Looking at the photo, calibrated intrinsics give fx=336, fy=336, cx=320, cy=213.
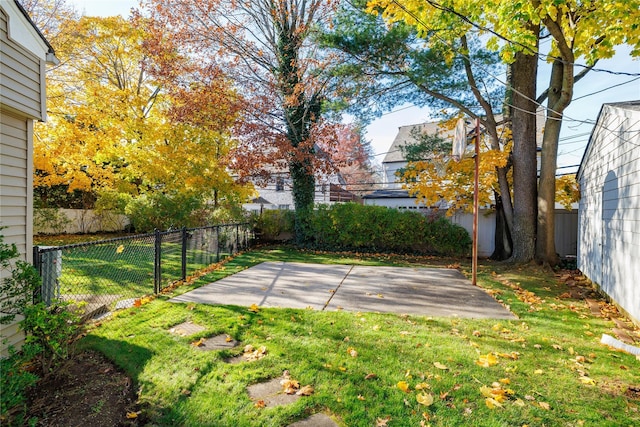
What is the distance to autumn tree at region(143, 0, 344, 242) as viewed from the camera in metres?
11.0

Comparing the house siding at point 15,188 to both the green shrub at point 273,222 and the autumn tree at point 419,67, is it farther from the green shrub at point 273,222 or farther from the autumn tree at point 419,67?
the green shrub at point 273,222

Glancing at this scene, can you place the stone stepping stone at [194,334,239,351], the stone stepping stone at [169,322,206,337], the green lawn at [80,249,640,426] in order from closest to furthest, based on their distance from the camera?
the green lawn at [80,249,640,426] → the stone stepping stone at [194,334,239,351] → the stone stepping stone at [169,322,206,337]

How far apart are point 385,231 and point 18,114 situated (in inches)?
369

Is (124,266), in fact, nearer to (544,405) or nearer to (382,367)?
(382,367)

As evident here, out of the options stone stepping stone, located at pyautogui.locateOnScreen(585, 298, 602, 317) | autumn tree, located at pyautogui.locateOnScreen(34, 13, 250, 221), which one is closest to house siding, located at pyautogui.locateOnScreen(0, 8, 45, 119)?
stone stepping stone, located at pyautogui.locateOnScreen(585, 298, 602, 317)

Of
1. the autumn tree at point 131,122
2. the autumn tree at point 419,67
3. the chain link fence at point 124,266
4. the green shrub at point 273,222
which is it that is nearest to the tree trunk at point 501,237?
the autumn tree at point 419,67

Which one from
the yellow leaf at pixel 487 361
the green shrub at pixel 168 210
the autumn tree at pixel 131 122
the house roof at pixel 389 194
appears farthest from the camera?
the house roof at pixel 389 194

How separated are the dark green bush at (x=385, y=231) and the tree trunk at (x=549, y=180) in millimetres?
2323

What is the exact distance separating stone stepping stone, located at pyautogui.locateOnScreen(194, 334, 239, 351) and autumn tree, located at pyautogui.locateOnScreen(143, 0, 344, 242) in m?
7.77

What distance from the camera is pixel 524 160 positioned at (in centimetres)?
866

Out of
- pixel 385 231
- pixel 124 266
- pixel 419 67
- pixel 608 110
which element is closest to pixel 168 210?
pixel 124 266

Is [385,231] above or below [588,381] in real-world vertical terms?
above

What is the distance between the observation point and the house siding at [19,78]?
3045 millimetres

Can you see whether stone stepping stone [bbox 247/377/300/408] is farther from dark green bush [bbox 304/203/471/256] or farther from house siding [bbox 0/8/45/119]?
dark green bush [bbox 304/203/471/256]
